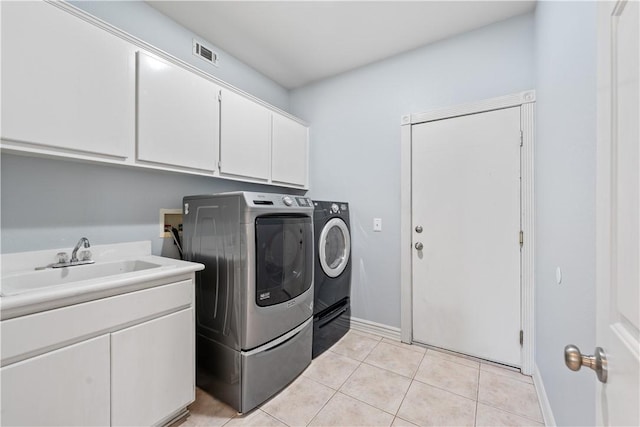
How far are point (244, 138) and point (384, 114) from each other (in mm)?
1315

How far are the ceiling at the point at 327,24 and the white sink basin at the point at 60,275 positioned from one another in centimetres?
181

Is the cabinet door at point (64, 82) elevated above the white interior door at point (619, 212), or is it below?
above

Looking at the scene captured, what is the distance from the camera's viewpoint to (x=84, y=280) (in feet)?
4.01

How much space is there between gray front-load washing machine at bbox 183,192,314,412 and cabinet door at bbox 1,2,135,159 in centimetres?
62

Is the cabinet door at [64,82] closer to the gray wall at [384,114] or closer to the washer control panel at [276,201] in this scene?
the washer control panel at [276,201]

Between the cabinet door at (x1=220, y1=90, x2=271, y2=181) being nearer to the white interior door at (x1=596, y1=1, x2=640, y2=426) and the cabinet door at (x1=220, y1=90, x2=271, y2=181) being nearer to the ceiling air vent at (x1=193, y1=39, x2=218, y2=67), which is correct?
the ceiling air vent at (x1=193, y1=39, x2=218, y2=67)

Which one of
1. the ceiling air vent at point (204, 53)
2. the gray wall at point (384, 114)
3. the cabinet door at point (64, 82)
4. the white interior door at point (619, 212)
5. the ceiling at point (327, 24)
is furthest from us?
the ceiling air vent at point (204, 53)

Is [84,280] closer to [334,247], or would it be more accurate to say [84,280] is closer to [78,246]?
[78,246]

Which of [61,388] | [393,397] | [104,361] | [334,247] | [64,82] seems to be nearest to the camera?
[61,388]

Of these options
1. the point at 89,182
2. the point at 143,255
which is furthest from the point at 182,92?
the point at 143,255

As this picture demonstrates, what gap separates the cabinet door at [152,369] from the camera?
3.87 ft

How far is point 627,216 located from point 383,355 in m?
2.06

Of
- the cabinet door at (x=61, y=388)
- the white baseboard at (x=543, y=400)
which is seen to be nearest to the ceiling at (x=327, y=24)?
the cabinet door at (x=61, y=388)

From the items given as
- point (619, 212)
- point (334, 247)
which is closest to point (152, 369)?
point (334, 247)
